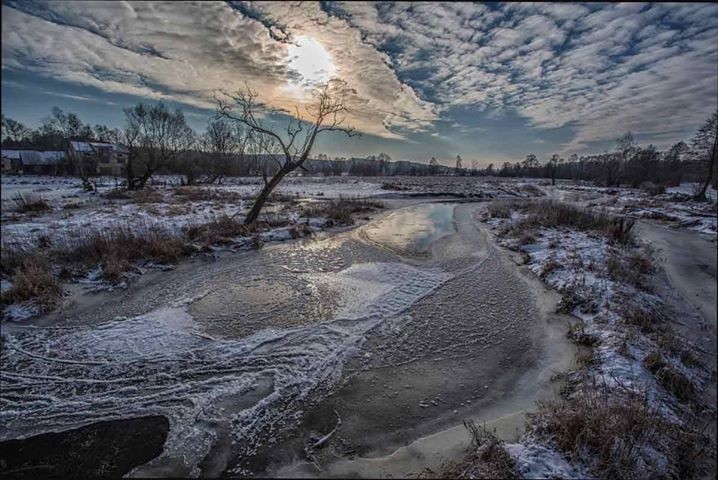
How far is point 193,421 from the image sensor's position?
12.3 ft

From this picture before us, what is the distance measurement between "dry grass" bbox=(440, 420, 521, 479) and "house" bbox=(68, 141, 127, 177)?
4103 cm

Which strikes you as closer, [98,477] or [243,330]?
[98,477]

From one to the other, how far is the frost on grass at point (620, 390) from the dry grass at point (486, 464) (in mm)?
106

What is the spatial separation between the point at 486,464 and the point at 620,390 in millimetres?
2382

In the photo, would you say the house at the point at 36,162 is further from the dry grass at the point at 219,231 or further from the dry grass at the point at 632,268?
the dry grass at the point at 632,268

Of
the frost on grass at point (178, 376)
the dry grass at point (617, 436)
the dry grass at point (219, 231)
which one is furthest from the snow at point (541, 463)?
the dry grass at point (219, 231)

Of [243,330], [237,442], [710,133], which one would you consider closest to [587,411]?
[237,442]

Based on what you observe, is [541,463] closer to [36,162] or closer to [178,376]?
[178,376]

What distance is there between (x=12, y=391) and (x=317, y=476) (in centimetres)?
440

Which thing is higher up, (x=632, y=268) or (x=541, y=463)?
(x=632, y=268)

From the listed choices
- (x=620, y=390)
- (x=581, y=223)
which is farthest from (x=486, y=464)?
(x=581, y=223)

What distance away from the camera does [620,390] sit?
391cm

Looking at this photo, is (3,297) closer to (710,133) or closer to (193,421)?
(193,421)

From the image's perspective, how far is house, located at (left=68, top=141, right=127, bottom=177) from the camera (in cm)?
3431
